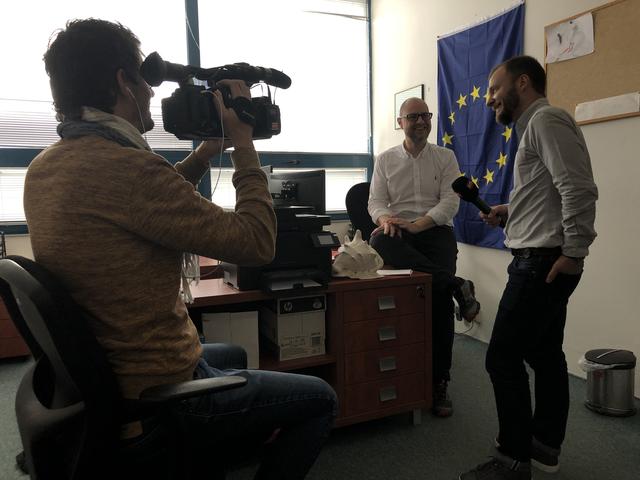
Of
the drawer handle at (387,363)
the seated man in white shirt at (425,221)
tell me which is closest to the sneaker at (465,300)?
the seated man in white shirt at (425,221)

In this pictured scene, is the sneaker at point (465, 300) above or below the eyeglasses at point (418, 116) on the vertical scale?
below

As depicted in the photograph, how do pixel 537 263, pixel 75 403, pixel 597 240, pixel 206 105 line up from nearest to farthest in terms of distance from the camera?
pixel 75 403
pixel 206 105
pixel 537 263
pixel 597 240

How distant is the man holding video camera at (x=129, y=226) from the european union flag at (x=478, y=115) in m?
2.39

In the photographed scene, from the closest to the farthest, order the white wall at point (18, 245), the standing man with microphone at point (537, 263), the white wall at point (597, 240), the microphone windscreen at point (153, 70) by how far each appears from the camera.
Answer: the microphone windscreen at point (153, 70)
the standing man with microphone at point (537, 263)
the white wall at point (597, 240)
the white wall at point (18, 245)

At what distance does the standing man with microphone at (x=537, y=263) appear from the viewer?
1.50 metres

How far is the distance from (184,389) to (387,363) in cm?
132

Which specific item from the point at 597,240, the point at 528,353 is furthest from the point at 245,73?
the point at 597,240

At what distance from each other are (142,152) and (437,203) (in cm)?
192

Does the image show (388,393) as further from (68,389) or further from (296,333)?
(68,389)

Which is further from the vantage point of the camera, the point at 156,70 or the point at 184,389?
the point at 156,70

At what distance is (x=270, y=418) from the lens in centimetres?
110

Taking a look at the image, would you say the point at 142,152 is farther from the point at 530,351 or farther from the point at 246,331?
the point at 530,351

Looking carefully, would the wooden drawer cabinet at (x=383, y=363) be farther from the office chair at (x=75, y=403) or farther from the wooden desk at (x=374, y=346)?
the office chair at (x=75, y=403)

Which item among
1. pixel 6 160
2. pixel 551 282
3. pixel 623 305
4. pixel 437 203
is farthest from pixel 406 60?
pixel 6 160
